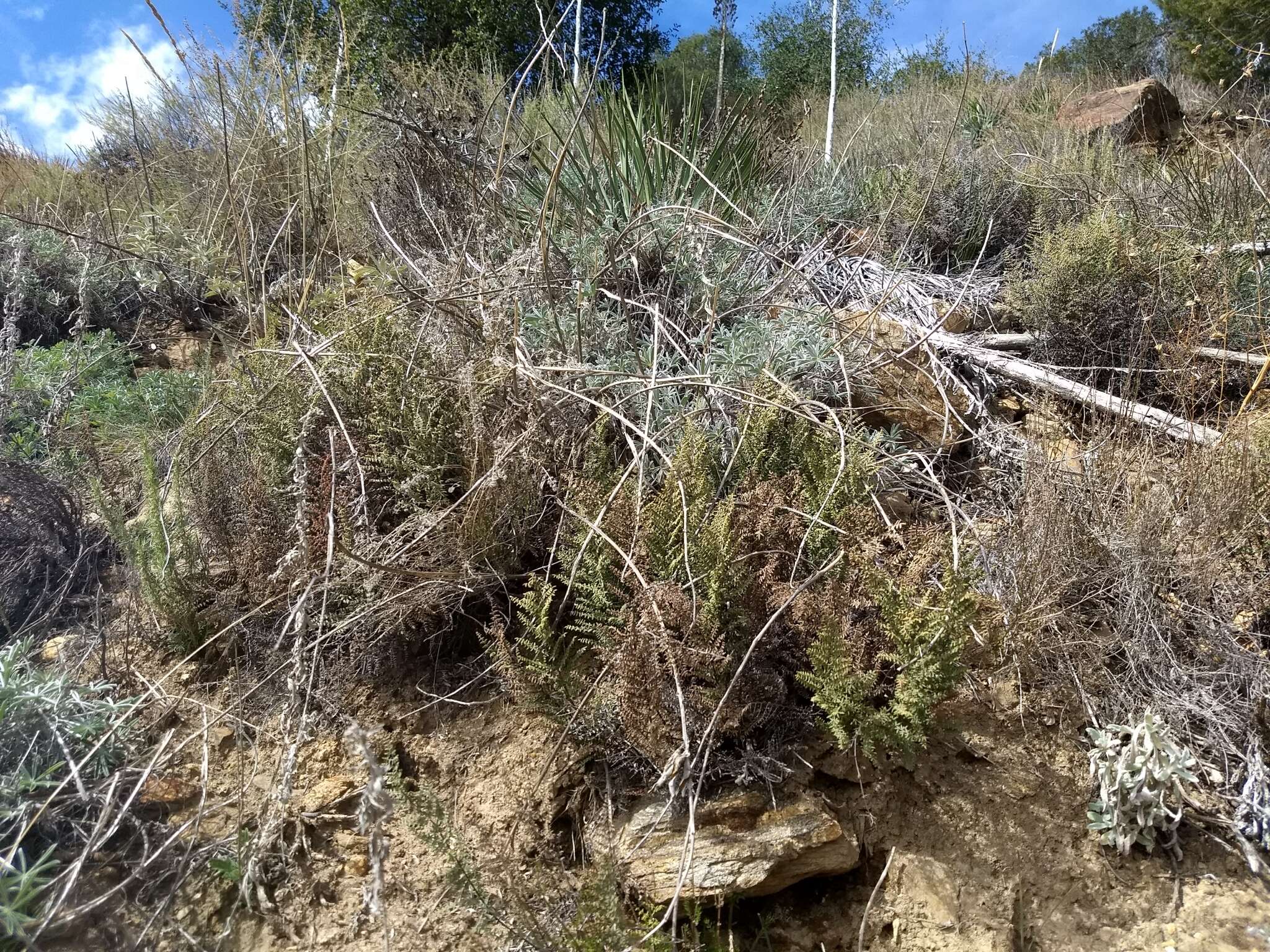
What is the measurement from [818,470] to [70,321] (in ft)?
14.7

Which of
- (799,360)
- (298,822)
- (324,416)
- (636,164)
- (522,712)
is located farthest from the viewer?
(636,164)

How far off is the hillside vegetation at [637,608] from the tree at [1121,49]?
1067cm

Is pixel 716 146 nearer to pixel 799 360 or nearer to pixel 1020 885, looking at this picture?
pixel 799 360

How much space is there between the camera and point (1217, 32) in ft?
32.0

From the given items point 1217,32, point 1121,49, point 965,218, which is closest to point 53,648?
point 965,218

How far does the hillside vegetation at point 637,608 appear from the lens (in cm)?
172

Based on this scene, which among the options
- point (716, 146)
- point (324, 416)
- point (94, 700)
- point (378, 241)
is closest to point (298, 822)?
point (94, 700)

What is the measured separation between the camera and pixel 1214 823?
6.20ft

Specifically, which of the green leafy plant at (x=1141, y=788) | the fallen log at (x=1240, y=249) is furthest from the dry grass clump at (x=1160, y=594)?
the fallen log at (x=1240, y=249)

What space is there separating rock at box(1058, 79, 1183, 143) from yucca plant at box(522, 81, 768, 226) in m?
3.75

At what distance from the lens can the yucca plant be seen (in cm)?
369

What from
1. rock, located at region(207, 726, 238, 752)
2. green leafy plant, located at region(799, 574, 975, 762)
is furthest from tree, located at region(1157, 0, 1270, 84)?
rock, located at region(207, 726, 238, 752)

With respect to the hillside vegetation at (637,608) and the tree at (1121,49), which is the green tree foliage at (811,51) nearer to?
the tree at (1121,49)

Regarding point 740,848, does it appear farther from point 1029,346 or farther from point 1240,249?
point 1240,249
